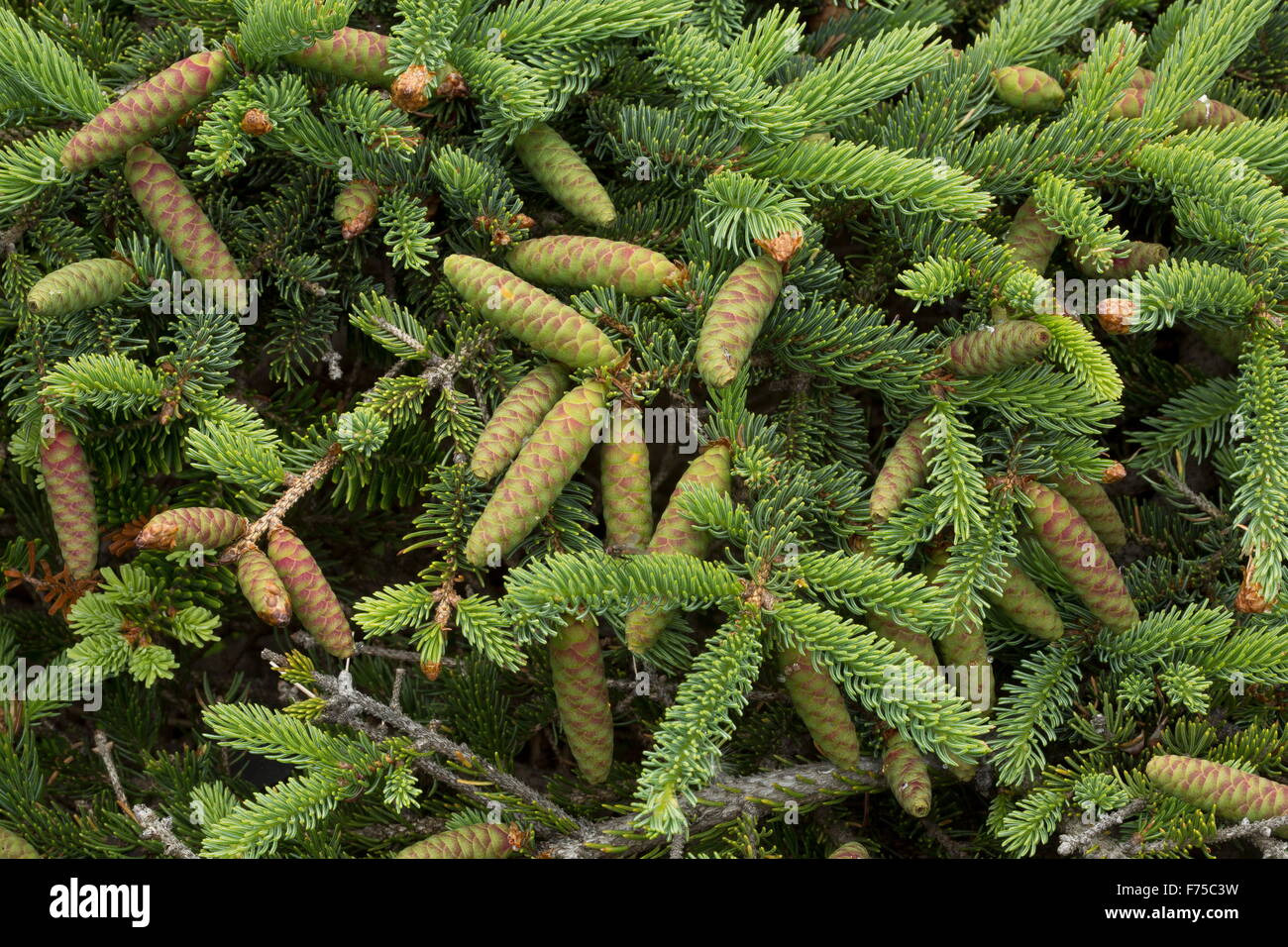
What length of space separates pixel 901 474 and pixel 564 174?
534mm

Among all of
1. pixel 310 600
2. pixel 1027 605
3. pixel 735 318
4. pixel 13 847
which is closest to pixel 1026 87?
pixel 735 318

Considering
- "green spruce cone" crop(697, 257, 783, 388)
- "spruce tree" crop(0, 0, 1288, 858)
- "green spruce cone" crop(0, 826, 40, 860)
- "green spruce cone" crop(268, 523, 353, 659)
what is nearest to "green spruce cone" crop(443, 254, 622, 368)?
"spruce tree" crop(0, 0, 1288, 858)

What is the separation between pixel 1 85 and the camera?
1.19 metres

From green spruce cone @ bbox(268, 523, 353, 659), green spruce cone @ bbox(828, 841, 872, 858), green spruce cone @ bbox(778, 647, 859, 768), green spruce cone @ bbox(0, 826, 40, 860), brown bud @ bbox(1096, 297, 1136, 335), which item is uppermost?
brown bud @ bbox(1096, 297, 1136, 335)

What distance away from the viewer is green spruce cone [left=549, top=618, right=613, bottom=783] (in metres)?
1.19

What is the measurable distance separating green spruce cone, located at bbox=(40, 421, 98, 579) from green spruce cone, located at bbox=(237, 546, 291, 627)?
9.0 inches

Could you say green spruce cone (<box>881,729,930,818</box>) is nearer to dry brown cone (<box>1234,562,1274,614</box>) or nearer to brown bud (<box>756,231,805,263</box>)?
dry brown cone (<box>1234,562,1274,614</box>)

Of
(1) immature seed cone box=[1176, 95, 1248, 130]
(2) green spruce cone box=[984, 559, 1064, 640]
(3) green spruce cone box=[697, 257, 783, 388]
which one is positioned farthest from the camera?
(1) immature seed cone box=[1176, 95, 1248, 130]

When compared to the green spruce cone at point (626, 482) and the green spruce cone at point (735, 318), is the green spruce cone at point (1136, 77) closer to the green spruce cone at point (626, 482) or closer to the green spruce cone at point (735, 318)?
the green spruce cone at point (735, 318)

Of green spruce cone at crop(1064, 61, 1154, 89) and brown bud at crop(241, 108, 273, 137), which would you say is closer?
brown bud at crop(241, 108, 273, 137)

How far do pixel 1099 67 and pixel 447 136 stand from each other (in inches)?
31.6

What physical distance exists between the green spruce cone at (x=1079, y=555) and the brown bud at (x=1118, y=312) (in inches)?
7.7

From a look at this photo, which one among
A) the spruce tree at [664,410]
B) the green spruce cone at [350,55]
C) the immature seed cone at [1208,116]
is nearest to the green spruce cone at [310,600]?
the spruce tree at [664,410]

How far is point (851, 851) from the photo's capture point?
4.11 feet
